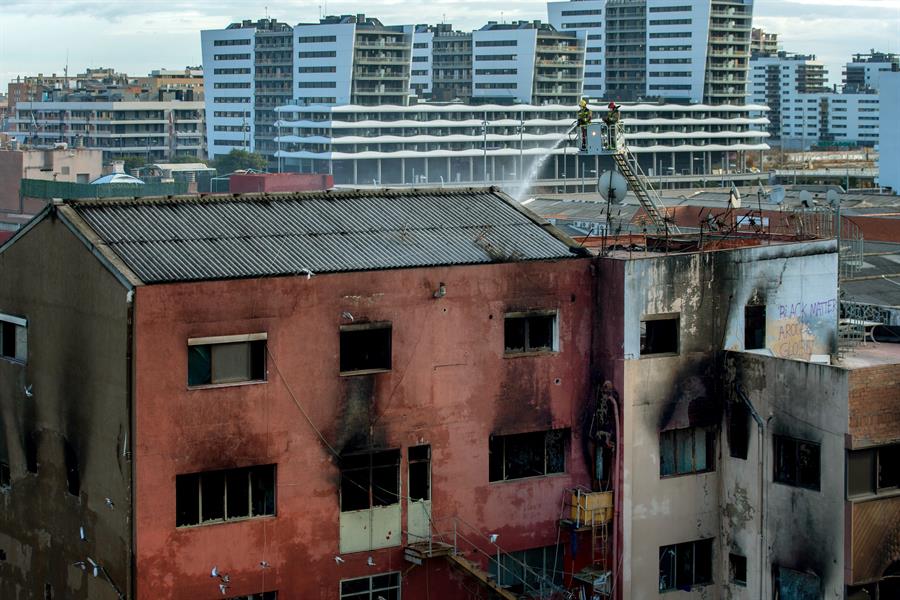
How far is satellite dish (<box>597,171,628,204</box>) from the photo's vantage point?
29.4 meters

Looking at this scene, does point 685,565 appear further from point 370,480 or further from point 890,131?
point 890,131

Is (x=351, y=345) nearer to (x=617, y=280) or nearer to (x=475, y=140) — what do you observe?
(x=617, y=280)

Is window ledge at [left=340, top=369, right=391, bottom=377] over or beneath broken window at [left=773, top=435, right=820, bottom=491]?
over

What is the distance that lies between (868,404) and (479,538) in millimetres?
7122

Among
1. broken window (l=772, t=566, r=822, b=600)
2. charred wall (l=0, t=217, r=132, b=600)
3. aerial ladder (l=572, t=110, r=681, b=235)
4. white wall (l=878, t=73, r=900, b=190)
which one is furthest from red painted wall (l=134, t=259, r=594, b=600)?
white wall (l=878, t=73, r=900, b=190)

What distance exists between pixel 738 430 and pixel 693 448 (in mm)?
902

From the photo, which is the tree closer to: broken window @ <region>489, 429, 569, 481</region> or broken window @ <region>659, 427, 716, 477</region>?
broken window @ <region>659, 427, 716, 477</region>

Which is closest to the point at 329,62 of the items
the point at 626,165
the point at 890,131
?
the point at 890,131

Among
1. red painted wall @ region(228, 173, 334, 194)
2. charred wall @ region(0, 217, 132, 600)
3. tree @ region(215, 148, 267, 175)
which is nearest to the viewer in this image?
charred wall @ region(0, 217, 132, 600)

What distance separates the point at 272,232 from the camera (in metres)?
25.2

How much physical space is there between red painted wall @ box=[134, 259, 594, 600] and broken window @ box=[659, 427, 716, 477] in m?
1.60

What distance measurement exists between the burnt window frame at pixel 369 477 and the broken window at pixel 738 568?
6.70m

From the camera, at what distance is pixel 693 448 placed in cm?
2720

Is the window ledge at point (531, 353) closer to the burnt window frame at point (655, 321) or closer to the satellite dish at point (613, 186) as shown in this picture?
the burnt window frame at point (655, 321)
